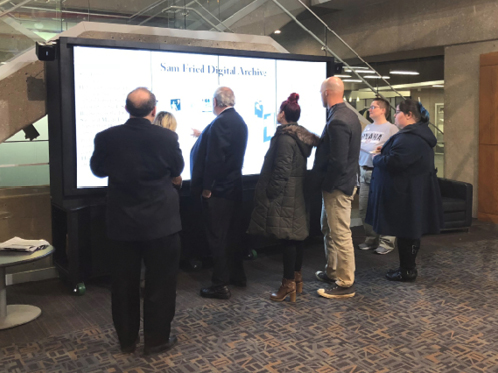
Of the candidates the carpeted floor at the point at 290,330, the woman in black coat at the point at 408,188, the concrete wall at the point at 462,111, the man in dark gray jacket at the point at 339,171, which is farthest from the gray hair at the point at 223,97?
the concrete wall at the point at 462,111

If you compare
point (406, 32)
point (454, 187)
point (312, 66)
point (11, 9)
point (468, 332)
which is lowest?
point (468, 332)

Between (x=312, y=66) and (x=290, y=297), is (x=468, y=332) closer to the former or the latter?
(x=290, y=297)

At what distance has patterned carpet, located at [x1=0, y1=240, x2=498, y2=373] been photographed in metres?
2.80

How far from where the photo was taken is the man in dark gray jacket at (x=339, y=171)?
365 centimetres

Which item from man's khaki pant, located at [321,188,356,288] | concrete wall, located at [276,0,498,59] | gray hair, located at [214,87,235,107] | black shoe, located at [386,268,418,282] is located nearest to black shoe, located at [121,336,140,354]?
man's khaki pant, located at [321,188,356,288]

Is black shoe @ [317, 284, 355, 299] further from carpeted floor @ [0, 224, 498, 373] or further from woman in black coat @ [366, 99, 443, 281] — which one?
woman in black coat @ [366, 99, 443, 281]

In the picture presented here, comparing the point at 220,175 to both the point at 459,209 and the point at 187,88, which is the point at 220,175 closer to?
the point at 187,88

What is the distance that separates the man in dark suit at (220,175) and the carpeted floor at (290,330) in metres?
0.32

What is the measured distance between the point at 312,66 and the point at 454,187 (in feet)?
8.79

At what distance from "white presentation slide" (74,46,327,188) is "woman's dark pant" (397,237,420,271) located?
1507 millimetres

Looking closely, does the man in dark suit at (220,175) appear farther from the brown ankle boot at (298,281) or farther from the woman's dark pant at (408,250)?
the woman's dark pant at (408,250)

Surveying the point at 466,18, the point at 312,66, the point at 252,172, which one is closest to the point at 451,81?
the point at 466,18

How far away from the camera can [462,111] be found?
713 centimetres

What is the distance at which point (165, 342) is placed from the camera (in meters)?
2.96
